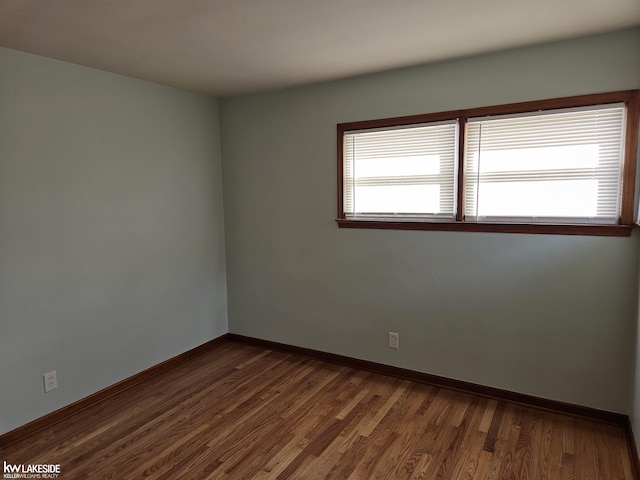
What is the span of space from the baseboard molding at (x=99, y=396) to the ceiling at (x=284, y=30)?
226cm

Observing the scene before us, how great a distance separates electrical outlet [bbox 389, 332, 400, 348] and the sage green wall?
0.04 m

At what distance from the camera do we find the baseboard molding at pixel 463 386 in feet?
8.41

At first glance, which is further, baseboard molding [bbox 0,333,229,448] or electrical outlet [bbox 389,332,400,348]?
electrical outlet [bbox 389,332,400,348]

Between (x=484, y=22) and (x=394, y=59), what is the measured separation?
0.70m

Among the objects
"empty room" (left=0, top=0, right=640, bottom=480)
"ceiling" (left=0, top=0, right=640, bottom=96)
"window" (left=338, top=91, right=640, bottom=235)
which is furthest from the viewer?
"window" (left=338, top=91, right=640, bottom=235)

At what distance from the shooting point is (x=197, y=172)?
367cm

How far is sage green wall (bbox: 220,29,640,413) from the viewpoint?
2479 mm

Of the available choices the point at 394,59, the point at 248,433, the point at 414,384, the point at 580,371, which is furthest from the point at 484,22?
the point at 248,433

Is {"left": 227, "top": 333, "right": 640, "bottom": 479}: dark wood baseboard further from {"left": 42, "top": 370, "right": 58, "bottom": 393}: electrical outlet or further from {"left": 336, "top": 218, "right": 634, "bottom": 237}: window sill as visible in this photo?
{"left": 42, "top": 370, "right": 58, "bottom": 393}: electrical outlet

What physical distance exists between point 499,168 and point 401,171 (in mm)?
679

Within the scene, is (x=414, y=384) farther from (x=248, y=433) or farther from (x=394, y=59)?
(x=394, y=59)
